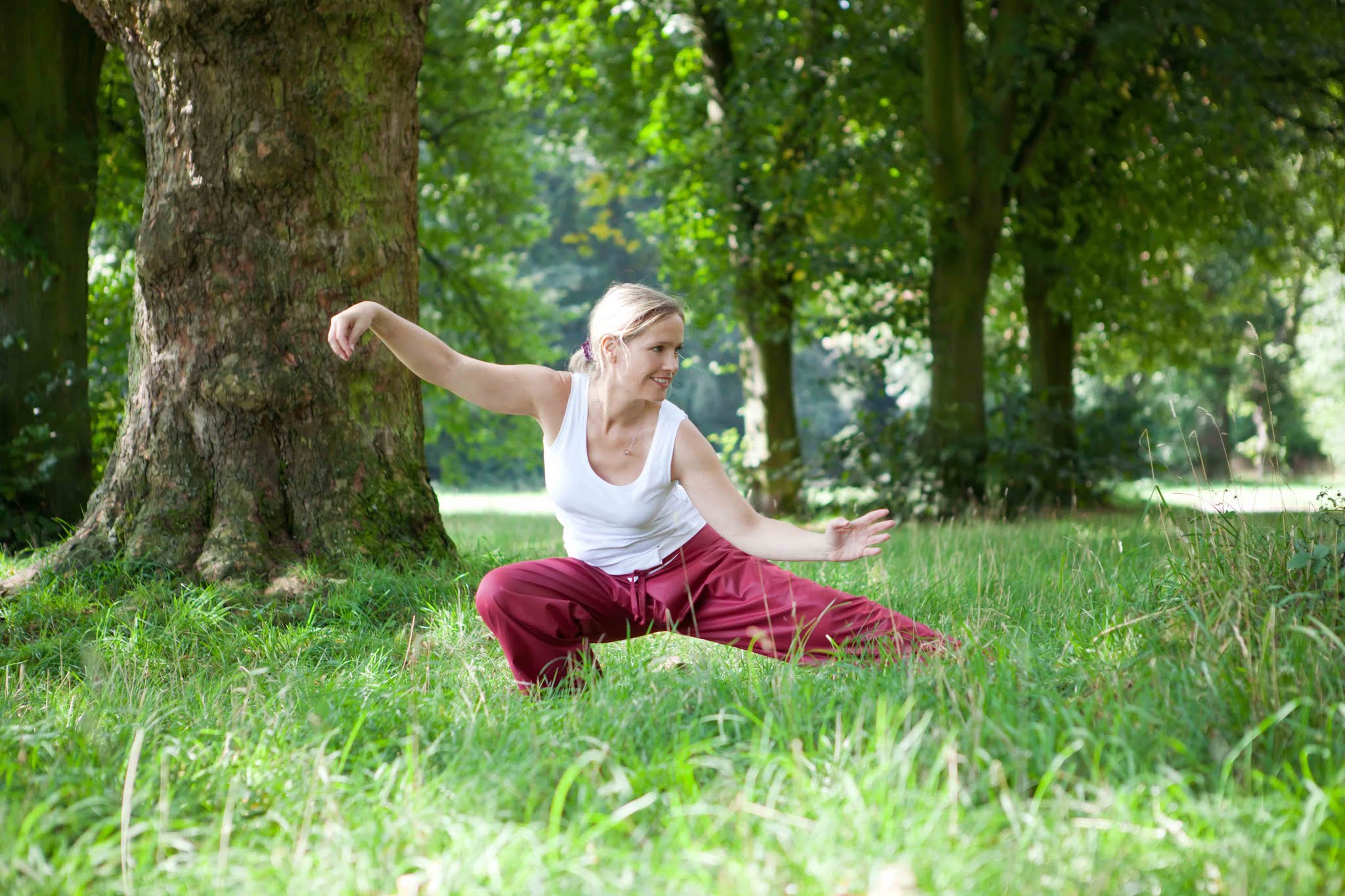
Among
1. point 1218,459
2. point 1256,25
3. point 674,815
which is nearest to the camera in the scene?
point 674,815

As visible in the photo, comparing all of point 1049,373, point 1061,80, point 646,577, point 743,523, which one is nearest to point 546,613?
point 646,577

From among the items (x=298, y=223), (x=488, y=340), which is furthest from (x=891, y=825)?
(x=488, y=340)

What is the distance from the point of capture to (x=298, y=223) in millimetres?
5691

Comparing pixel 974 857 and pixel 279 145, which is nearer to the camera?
pixel 974 857

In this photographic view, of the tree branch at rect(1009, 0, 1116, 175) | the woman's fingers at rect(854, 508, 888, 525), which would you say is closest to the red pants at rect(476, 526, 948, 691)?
the woman's fingers at rect(854, 508, 888, 525)

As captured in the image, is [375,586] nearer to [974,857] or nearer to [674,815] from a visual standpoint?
[674,815]

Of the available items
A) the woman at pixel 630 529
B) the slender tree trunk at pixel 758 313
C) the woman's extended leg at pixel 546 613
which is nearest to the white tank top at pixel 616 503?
the woman at pixel 630 529

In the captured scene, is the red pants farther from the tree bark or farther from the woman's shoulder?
the tree bark

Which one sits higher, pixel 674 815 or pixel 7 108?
pixel 7 108

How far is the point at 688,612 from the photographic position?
401 centimetres

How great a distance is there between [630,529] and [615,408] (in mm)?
458

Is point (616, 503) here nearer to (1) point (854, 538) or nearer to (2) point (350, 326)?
(1) point (854, 538)

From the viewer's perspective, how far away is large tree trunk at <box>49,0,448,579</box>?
18.3ft

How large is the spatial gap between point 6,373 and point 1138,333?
47.6 feet
